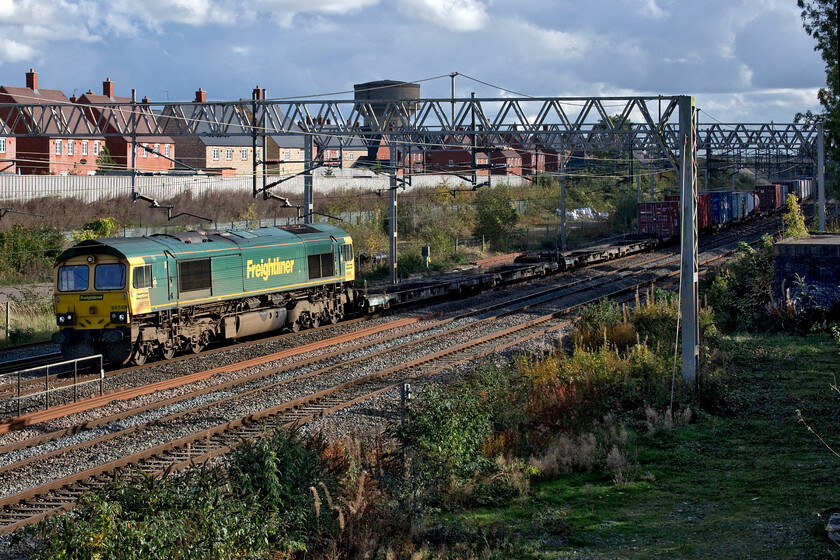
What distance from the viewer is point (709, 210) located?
50219 millimetres

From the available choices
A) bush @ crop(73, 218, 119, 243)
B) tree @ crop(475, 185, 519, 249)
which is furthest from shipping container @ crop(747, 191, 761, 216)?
bush @ crop(73, 218, 119, 243)

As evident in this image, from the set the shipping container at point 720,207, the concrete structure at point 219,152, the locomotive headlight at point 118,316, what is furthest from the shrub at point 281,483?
the concrete structure at point 219,152

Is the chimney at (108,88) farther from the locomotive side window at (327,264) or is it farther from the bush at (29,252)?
the locomotive side window at (327,264)

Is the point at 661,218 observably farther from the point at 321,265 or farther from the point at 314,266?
the point at 314,266

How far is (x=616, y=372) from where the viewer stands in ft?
50.1

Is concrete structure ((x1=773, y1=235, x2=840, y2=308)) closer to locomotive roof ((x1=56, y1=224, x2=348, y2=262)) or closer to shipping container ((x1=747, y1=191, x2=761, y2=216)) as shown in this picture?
locomotive roof ((x1=56, y1=224, x2=348, y2=262))

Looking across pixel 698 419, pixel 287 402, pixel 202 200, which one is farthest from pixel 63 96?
pixel 698 419

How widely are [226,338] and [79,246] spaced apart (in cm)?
418

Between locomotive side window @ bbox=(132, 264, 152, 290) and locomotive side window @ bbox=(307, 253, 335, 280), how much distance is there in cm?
572

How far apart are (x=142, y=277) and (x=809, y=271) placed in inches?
623

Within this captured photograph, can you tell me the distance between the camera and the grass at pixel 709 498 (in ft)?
27.3

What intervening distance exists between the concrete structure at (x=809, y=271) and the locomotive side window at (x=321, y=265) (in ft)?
39.1

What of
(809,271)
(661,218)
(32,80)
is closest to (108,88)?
(32,80)

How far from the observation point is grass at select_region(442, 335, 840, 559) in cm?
834
